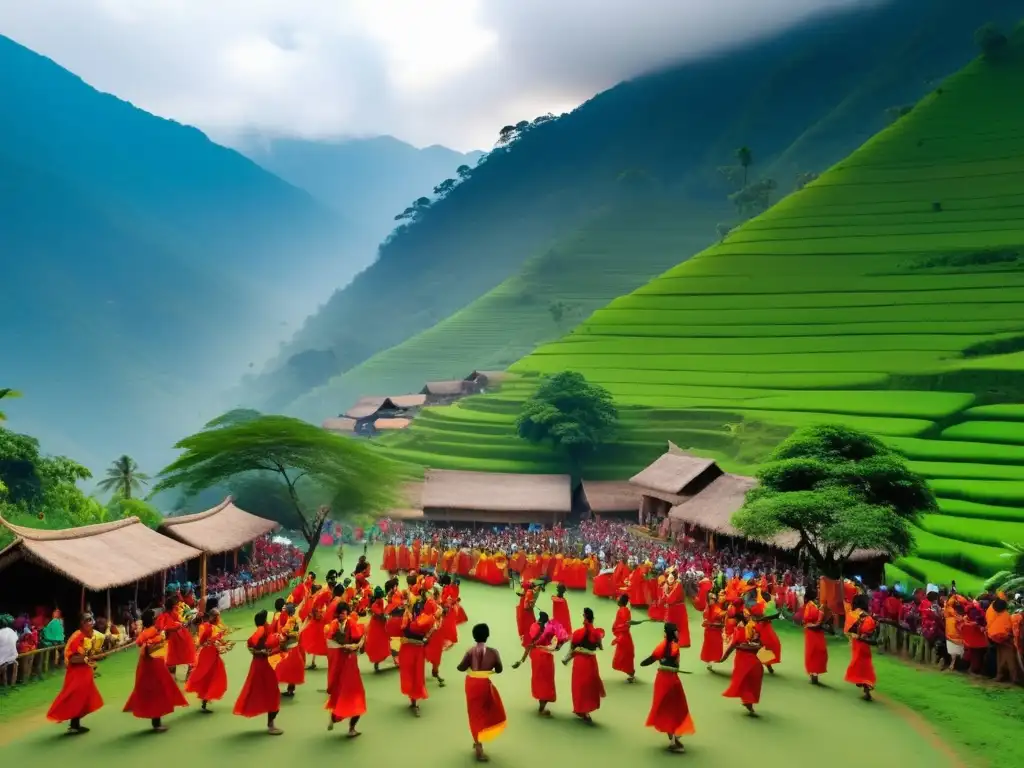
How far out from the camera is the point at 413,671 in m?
13.2

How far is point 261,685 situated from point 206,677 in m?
1.42

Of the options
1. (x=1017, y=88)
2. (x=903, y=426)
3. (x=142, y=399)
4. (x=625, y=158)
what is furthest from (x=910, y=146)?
(x=142, y=399)

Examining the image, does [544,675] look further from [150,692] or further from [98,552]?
[98,552]

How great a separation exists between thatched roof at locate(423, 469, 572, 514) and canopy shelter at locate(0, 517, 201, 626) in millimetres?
18976

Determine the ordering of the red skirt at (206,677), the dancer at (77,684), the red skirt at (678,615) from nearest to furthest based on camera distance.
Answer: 1. the dancer at (77,684)
2. the red skirt at (206,677)
3. the red skirt at (678,615)

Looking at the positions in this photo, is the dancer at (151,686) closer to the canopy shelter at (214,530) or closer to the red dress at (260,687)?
the red dress at (260,687)

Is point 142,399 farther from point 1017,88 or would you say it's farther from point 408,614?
point 408,614

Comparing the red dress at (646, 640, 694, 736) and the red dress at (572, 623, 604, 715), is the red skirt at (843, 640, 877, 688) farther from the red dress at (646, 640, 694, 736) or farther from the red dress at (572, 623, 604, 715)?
the red dress at (572, 623, 604, 715)

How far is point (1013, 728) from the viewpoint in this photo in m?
12.9

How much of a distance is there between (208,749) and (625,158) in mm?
190109

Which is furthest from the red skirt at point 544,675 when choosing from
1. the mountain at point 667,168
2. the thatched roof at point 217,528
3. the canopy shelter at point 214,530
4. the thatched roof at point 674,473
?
the mountain at point 667,168

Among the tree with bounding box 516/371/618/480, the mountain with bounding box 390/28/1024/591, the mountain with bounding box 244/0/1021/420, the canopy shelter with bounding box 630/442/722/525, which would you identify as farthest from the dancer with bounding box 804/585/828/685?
the mountain with bounding box 244/0/1021/420

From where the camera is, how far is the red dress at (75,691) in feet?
38.4

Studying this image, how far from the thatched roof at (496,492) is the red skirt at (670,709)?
27.7m
